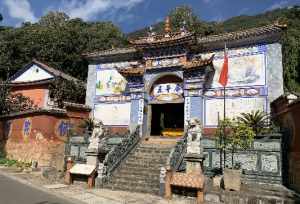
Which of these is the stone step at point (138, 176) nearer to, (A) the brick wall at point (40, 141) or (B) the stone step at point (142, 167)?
(B) the stone step at point (142, 167)

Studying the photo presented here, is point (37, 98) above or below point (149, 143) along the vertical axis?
above

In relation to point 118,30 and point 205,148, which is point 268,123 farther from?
point 118,30

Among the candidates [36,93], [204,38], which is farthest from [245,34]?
[36,93]

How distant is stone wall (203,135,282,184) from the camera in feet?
43.7

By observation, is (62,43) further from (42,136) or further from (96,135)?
(96,135)

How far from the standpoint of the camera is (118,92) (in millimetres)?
20594

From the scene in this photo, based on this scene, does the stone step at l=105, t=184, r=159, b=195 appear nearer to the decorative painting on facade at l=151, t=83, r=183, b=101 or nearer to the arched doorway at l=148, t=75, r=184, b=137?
the arched doorway at l=148, t=75, r=184, b=137

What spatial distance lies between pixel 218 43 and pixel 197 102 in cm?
371

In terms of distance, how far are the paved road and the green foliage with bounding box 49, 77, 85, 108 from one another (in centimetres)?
1354

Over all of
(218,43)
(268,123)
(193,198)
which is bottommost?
(193,198)

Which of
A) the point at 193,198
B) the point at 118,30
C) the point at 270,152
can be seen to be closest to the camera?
the point at 193,198

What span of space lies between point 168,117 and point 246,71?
8010 mm

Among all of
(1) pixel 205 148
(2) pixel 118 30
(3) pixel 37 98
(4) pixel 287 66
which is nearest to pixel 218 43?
(1) pixel 205 148

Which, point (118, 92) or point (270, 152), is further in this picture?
point (118, 92)
